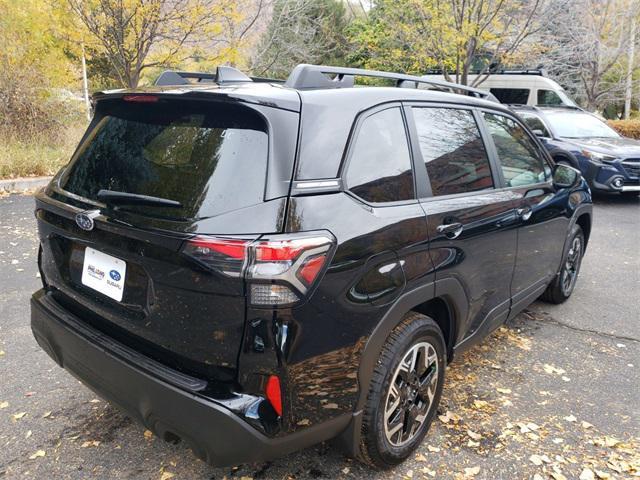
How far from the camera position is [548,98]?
46.5ft

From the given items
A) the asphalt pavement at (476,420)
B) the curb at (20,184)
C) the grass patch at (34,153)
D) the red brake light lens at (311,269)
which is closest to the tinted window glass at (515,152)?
the asphalt pavement at (476,420)

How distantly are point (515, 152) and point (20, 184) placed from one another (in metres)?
8.10

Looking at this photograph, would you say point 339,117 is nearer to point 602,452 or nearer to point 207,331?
point 207,331

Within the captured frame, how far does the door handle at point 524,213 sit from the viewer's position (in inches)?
131

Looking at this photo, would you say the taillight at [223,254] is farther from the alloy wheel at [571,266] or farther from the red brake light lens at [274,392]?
the alloy wheel at [571,266]

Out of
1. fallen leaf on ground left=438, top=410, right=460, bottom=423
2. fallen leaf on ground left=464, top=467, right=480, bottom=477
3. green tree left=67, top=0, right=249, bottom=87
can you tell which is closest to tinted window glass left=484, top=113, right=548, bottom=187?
fallen leaf on ground left=438, top=410, right=460, bottom=423

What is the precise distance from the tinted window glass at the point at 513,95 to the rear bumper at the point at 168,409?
1464 cm

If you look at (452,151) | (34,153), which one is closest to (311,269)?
(452,151)

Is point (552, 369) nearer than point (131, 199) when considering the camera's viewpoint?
No

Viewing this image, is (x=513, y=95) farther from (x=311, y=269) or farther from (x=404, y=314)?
(x=311, y=269)

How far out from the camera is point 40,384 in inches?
125

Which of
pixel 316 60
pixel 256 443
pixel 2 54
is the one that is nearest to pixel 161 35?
pixel 2 54

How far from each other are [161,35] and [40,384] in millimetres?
8303

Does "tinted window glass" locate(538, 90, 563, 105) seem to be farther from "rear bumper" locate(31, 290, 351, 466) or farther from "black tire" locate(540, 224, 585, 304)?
"rear bumper" locate(31, 290, 351, 466)
